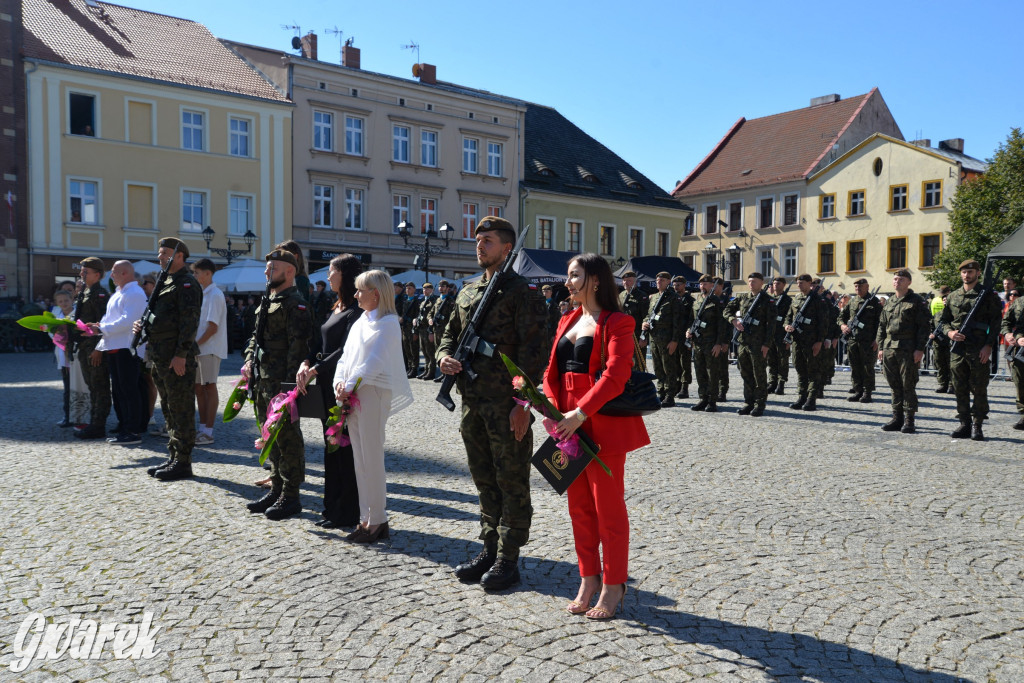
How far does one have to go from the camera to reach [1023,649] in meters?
3.82

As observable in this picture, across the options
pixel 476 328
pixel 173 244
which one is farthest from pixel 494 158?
pixel 476 328

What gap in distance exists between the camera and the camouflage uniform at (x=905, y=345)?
10.5 meters

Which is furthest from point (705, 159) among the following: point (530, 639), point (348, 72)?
point (530, 639)

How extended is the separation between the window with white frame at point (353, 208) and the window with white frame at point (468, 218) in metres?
5.59

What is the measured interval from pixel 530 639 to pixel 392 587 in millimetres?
1016

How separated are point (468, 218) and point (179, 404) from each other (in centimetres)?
3566

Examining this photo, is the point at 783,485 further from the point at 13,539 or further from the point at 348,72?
the point at 348,72

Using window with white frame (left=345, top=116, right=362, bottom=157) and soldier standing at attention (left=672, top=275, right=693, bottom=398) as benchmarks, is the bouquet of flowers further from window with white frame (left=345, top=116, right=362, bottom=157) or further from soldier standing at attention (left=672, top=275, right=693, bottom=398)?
window with white frame (left=345, top=116, right=362, bottom=157)

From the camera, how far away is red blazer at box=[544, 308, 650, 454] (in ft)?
13.4

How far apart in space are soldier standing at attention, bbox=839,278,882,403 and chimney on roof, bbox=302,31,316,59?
34073mm

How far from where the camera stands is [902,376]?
34.7ft

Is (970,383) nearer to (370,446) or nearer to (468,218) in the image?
(370,446)

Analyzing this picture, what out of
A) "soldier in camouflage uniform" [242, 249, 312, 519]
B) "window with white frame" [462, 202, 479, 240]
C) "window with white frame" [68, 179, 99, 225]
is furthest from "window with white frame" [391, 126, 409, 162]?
"soldier in camouflage uniform" [242, 249, 312, 519]

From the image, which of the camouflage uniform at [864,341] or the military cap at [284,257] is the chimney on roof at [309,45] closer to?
the camouflage uniform at [864,341]
